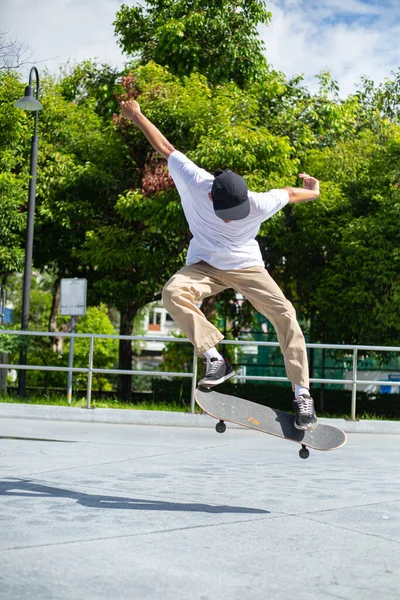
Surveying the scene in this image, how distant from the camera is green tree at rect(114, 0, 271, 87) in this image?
857 inches

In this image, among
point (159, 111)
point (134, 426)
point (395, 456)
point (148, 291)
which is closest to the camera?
point (395, 456)

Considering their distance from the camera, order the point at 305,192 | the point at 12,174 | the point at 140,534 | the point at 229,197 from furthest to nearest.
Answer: the point at 12,174
the point at 305,192
the point at 229,197
the point at 140,534

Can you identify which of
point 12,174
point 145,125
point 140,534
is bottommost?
point 140,534

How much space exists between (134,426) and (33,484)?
659 centimetres

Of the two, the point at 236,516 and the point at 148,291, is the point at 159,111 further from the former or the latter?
the point at 236,516

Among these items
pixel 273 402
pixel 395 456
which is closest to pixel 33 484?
pixel 395 456

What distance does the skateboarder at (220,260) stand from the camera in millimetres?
5617

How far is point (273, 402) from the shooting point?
22953 mm

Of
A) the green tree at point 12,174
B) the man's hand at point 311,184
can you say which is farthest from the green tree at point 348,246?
the man's hand at point 311,184

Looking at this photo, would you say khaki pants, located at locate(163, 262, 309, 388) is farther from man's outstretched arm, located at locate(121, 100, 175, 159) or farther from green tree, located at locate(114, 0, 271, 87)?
green tree, located at locate(114, 0, 271, 87)

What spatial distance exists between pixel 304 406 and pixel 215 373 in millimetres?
737

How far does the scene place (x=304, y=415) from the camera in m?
5.86

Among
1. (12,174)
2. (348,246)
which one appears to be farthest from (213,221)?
(12,174)

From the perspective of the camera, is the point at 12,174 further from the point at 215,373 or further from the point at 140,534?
the point at 140,534
